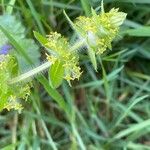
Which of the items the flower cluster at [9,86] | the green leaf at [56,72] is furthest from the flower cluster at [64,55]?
the flower cluster at [9,86]

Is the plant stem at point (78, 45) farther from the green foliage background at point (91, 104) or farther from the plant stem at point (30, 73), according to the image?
the green foliage background at point (91, 104)

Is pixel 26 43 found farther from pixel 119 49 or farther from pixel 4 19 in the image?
pixel 119 49

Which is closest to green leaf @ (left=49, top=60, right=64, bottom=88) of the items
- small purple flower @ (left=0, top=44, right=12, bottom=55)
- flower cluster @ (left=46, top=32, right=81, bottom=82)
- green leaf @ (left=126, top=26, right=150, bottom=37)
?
flower cluster @ (left=46, top=32, right=81, bottom=82)

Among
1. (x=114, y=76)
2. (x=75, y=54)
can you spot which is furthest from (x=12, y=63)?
(x=114, y=76)

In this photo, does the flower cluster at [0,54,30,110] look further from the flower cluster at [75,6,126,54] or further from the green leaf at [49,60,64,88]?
the flower cluster at [75,6,126,54]

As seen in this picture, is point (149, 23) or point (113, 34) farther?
point (149, 23)

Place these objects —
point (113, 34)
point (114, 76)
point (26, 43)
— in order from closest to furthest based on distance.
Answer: point (113, 34) < point (26, 43) < point (114, 76)

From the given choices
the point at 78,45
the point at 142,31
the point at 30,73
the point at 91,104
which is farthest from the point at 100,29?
the point at 91,104
